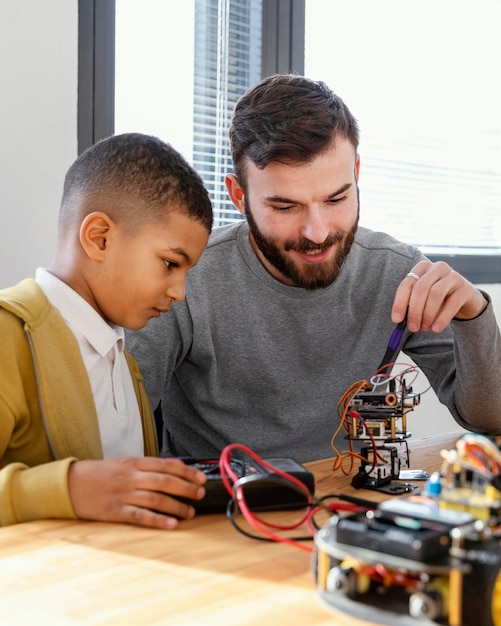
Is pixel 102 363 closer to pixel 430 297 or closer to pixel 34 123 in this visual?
pixel 430 297

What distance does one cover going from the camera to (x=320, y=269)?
55.7 inches

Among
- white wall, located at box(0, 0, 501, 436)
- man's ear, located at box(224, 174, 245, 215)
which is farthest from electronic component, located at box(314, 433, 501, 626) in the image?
white wall, located at box(0, 0, 501, 436)

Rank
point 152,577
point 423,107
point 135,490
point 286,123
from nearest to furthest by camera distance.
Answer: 1. point 152,577
2. point 135,490
3. point 286,123
4. point 423,107

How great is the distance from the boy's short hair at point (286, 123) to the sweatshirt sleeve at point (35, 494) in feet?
2.37

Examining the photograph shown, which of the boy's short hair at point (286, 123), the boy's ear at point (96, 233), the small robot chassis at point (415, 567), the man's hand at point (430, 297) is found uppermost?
the boy's short hair at point (286, 123)

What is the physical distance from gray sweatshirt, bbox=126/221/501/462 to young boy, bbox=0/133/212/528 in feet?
0.65

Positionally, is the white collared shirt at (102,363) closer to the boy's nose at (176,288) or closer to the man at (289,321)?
the boy's nose at (176,288)

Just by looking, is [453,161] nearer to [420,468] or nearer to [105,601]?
[420,468]

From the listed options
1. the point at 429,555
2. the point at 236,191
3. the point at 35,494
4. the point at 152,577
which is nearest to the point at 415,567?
the point at 429,555

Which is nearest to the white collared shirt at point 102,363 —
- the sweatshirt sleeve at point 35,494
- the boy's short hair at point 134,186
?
the boy's short hair at point 134,186

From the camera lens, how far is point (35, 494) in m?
0.79

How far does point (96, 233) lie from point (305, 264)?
41cm

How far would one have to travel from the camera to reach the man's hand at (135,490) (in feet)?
2.53

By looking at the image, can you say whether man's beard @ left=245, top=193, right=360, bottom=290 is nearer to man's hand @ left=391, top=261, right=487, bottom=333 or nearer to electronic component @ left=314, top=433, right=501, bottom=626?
man's hand @ left=391, top=261, right=487, bottom=333
